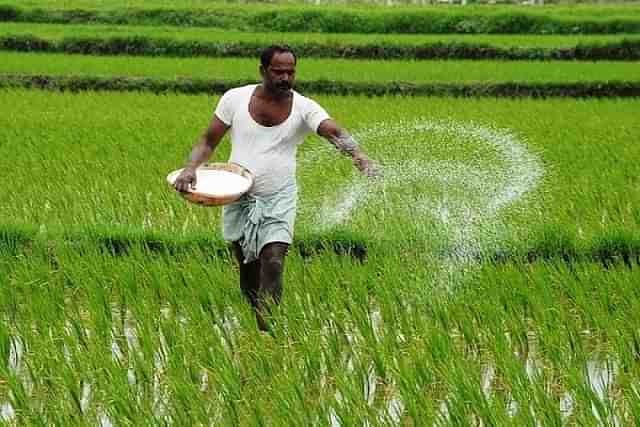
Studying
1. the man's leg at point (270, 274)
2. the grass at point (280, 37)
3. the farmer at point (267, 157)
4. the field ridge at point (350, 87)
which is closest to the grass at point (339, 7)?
the grass at point (280, 37)

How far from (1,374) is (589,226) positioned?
3.06 m

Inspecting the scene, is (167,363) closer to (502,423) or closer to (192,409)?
(192,409)

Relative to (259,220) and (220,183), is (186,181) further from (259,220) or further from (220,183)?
(259,220)

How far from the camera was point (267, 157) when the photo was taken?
4047 millimetres

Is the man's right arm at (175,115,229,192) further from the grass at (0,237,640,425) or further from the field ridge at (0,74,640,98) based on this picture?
the field ridge at (0,74,640,98)

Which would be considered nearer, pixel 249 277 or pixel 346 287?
pixel 249 277

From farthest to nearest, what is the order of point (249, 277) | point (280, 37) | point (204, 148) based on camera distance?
point (280, 37), point (249, 277), point (204, 148)

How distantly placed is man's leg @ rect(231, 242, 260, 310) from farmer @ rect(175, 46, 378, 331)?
0.30 ft

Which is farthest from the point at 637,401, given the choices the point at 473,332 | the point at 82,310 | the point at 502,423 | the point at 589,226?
the point at 589,226

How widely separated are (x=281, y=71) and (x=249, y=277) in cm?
82

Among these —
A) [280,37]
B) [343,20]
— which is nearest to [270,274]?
[280,37]

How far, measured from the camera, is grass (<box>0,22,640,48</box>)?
50.1 feet

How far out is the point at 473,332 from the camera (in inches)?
157

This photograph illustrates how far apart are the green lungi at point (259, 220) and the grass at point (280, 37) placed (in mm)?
11180
